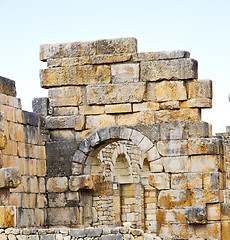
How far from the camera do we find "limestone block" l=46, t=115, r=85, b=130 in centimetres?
1655

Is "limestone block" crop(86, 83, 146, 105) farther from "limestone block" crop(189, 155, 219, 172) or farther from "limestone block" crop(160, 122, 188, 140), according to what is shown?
"limestone block" crop(189, 155, 219, 172)

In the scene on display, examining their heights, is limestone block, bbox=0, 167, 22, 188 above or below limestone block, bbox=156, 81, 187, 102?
below

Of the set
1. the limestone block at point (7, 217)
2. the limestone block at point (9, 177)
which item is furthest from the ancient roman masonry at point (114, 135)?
the limestone block at point (7, 217)

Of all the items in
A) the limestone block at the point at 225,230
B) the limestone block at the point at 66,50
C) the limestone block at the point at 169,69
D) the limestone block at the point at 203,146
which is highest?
the limestone block at the point at 66,50

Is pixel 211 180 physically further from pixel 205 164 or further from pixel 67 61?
pixel 67 61

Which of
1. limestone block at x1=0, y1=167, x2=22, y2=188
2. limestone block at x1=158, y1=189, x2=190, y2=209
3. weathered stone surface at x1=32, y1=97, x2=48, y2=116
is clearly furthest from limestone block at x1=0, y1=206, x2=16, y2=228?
limestone block at x1=158, y1=189, x2=190, y2=209

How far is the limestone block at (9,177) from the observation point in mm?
14039

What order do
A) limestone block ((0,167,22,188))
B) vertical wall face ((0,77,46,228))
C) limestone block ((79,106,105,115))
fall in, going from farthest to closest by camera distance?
limestone block ((79,106,105,115)) → vertical wall face ((0,77,46,228)) → limestone block ((0,167,22,188))

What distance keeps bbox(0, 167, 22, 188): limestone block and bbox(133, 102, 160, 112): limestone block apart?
3.06 m

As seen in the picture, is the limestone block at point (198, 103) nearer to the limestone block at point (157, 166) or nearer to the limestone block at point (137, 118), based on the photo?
the limestone block at point (137, 118)

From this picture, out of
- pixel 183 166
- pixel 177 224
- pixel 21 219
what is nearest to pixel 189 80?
pixel 183 166

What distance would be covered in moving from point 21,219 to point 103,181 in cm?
280

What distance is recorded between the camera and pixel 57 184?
1652 cm

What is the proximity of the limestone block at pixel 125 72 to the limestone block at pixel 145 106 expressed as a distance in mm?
495
